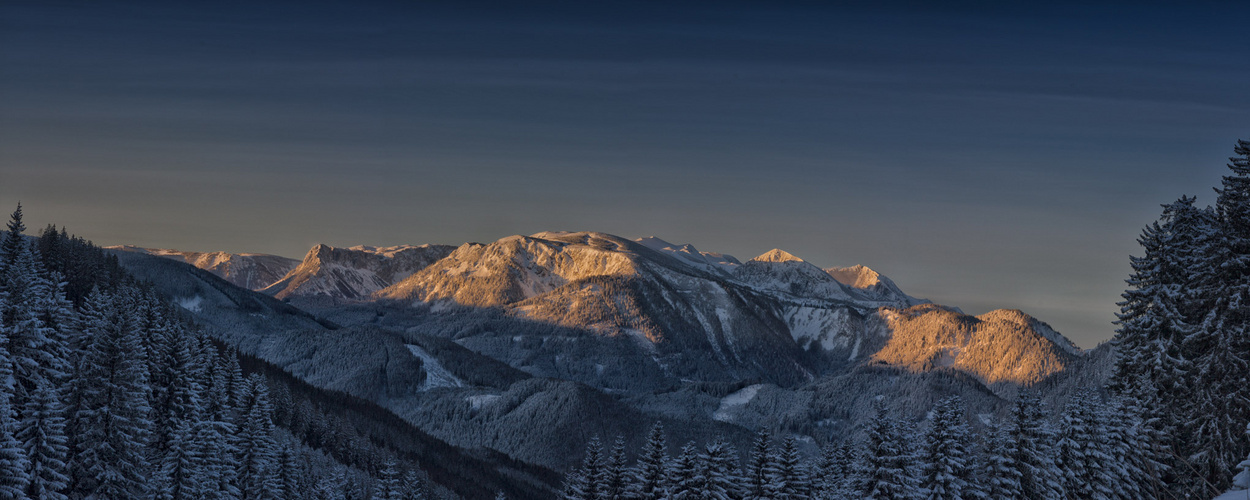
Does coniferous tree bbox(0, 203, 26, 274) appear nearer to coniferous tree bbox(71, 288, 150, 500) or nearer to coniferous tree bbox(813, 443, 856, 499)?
coniferous tree bbox(71, 288, 150, 500)

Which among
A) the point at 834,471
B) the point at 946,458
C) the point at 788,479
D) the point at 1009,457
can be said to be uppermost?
the point at 1009,457

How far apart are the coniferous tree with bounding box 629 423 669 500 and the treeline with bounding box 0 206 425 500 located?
30223 millimetres

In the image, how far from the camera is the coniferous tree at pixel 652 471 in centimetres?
7175

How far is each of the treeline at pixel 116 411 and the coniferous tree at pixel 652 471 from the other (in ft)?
99.2

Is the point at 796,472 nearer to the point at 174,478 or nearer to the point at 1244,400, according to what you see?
the point at 1244,400

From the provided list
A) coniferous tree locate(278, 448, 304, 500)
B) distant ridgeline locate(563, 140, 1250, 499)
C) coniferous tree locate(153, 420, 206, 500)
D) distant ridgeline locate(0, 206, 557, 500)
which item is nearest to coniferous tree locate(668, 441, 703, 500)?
distant ridgeline locate(563, 140, 1250, 499)

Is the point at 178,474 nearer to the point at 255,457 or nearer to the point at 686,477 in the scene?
the point at 255,457

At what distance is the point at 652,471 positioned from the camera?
72.5 meters

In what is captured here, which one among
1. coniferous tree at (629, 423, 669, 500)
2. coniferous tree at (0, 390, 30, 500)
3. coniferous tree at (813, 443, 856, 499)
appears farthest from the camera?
coniferous tree at (629, 423, 669, 500)

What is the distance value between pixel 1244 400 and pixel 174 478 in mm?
63765

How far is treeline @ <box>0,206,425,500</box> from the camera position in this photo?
197 ft

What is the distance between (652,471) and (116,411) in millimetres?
33983

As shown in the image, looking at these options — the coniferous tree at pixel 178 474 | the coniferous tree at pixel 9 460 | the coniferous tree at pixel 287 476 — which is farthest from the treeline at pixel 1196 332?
the coniferous tree at pixel 287 476

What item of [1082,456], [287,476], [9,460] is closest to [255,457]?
[287,476]
